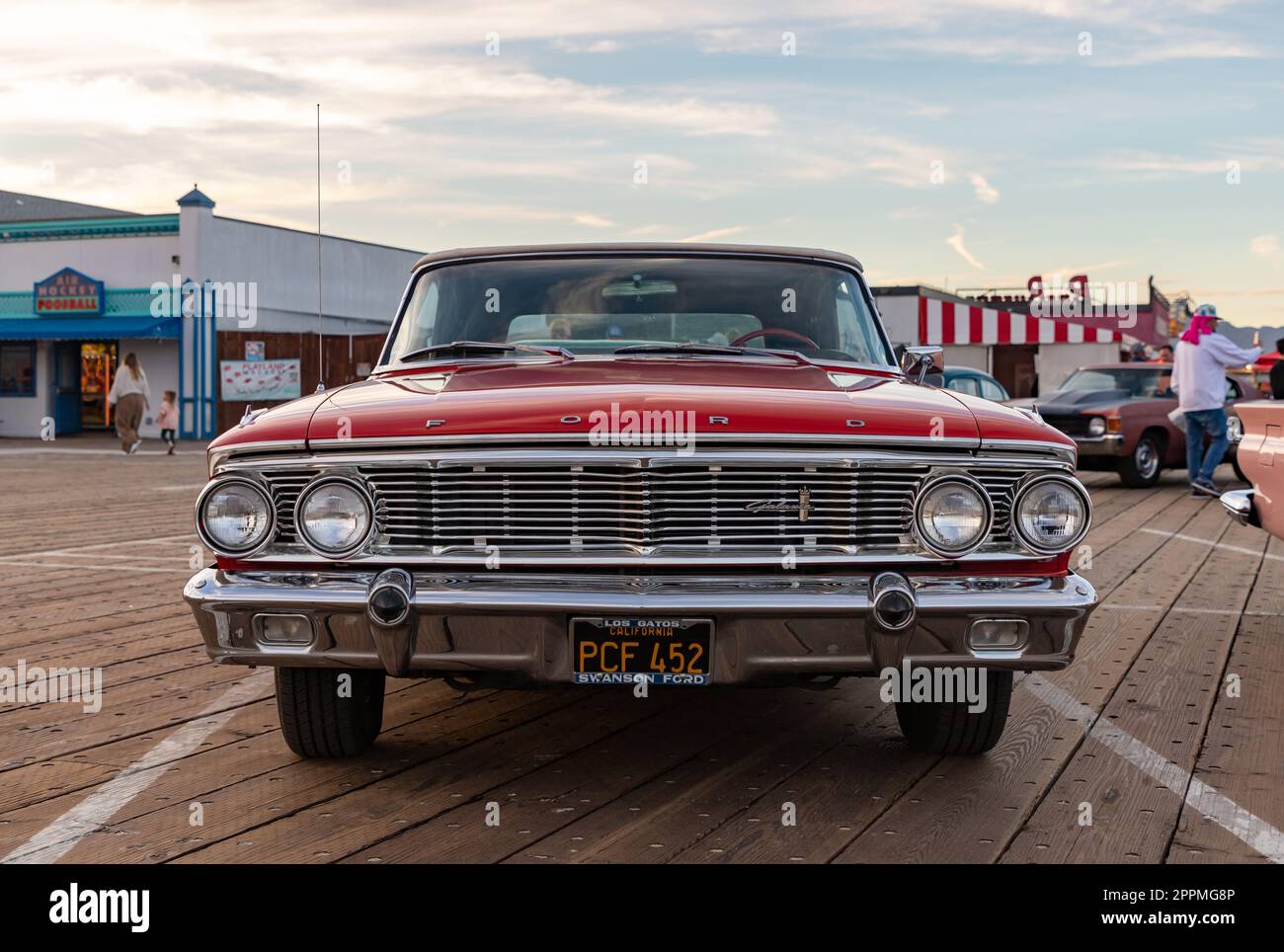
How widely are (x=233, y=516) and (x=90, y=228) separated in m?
30.9

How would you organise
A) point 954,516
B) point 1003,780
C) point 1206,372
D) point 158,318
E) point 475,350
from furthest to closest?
1. point 158,318
2. point 1206,372
3. point 475,350
4. point 1003,780
5. point 954,516

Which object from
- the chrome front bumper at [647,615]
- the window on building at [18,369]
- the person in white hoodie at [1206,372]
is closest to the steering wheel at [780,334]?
the chrome front bumper at [647,615]

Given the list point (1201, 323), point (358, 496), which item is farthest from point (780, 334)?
point (1201, 323)

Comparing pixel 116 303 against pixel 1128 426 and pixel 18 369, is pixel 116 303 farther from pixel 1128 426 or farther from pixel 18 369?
pixel 1128 426

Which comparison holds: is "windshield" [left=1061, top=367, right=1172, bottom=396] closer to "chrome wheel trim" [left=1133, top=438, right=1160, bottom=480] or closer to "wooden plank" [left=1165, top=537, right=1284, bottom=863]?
"chrome wheel trim" [left=1133, top=438, right=1160, bottom=480]

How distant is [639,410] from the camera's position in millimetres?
3510

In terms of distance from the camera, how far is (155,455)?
938 inches

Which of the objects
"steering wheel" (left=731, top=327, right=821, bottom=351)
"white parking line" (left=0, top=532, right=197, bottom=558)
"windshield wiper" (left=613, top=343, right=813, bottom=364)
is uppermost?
"steering wheel" (left=731, top=327, right=821, bottom=351)

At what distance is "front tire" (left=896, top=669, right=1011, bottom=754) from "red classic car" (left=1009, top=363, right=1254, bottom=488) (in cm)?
1224

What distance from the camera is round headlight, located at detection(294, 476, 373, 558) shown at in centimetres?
361

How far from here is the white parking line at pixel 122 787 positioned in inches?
132

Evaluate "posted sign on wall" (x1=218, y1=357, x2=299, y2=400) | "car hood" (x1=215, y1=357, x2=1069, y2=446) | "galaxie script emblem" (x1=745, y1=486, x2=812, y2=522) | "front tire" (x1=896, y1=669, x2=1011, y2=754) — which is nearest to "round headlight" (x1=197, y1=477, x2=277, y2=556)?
"car hood" (x1=215, y1=357, x2=1069, y2=446)
